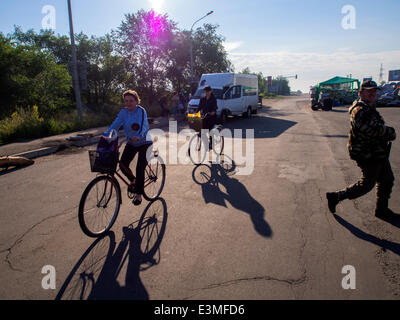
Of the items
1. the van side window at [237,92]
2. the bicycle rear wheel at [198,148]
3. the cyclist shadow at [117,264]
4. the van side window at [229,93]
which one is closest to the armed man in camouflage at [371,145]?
the cyclist shadow at [117,264]

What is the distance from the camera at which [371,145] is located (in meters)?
3.71

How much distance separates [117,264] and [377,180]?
3.56 meters

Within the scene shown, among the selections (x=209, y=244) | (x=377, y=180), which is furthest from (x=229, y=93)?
(x=209, y=244)

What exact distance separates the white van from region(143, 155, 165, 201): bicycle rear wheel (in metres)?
11.3

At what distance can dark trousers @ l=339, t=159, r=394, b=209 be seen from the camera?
380cm

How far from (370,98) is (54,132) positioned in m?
12.4

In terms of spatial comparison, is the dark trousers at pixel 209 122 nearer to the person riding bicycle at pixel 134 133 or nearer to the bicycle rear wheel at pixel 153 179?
the bicycle rear wheel at pixel 153 179

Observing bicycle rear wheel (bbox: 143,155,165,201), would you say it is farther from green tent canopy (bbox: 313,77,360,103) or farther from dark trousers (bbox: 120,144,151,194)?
green tent canopy (bbox: 313,77,360,103)

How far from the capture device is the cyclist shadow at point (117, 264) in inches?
104

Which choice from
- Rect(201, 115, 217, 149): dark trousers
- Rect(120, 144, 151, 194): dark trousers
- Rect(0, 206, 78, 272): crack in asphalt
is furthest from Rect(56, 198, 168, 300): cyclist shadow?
Rect(201, 115, 217, 149): dark trousers

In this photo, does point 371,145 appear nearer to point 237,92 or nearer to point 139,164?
point 139,164

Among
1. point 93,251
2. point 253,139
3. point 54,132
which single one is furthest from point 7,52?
point 93,251
